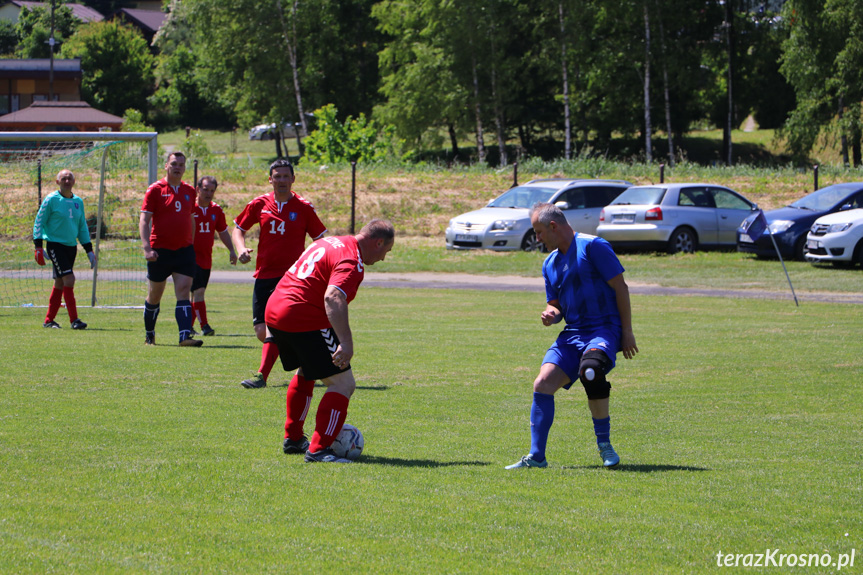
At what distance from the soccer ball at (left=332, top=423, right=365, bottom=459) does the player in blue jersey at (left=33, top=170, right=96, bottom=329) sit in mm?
8082

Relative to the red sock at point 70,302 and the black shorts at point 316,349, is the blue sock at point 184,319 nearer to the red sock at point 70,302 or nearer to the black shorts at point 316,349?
the red sock at point 70,302

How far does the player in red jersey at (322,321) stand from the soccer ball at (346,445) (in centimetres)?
7

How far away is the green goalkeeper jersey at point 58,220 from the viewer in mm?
13242

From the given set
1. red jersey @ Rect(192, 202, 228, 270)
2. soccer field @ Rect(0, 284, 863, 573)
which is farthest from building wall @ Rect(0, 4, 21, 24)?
soccer field @ Rect(0, 284, 863, 573)

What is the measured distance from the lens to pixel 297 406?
6.36 meters

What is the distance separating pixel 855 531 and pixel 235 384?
5950 mm

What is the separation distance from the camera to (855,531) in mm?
4582

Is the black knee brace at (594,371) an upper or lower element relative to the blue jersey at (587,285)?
lower

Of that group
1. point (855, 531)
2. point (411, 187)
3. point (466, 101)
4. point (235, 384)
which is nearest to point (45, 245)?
point (235, 384)

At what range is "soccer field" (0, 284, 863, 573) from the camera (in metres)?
4.26

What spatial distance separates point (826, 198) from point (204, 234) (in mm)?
16910

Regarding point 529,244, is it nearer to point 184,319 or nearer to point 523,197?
point 523,197

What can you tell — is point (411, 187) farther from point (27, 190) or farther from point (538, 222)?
point (538, 222)

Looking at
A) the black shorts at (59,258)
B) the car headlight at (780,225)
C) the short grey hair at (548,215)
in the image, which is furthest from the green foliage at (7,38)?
the short grey hair at (548,215)
